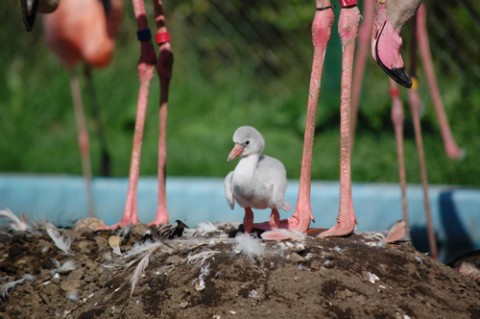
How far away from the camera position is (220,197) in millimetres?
4824

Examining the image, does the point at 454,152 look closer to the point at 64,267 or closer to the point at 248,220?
the point at 248,220

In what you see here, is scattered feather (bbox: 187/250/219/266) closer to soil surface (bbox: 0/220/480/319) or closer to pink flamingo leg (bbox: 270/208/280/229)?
soil surface (bbox: 0/220/480/319)

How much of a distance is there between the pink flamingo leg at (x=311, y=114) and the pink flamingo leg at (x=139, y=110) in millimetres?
707

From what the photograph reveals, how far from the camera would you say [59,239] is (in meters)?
3.12

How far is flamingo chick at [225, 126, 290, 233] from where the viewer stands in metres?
2.63

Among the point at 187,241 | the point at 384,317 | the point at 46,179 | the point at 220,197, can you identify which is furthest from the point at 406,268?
the point at 46,179

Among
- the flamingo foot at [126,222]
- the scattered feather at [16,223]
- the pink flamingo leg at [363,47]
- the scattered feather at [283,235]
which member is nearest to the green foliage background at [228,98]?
the pink flamingo leg at [363,47]

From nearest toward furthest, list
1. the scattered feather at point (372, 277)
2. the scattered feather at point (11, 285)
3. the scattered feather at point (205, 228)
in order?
the scattered feather at point (372, 277)
the scattered feather at point (11, 285)
the scattered feather at point (205, 228)

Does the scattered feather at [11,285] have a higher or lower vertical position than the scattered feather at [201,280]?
lower

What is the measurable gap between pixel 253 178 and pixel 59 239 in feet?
2.93

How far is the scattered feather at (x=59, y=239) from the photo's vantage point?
3.07 metres

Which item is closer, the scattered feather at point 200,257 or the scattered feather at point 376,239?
the scattered feather at point 200,257

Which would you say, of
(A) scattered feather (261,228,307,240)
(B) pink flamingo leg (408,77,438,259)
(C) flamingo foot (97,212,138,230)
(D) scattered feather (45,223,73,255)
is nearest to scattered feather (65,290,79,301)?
(D) scattered feather (45,223,73,255)

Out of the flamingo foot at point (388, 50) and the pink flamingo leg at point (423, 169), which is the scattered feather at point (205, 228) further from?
the pink flamingo leg at point (423, 169)
